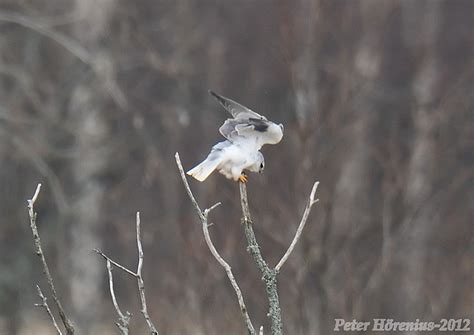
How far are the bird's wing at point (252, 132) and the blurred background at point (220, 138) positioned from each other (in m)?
3.45

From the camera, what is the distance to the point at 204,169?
413 cm

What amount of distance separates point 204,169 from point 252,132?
11.4 inches

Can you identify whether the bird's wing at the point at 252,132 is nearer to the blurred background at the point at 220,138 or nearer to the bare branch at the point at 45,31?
the blurred background at the point at 220,138

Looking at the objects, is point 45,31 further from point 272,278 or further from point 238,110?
point 272,278

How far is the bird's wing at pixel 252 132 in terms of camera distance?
4250mm

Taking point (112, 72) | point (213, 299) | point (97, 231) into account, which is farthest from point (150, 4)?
point (213, 299)

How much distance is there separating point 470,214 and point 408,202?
5.12 feet

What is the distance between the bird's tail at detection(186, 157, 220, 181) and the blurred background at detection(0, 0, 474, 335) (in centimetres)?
360

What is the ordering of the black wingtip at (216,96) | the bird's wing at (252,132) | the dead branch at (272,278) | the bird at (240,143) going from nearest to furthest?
1. the dead branch at (272,278)
2. the black wingtip at (216,96)
3. the bird at (240,143)
4. the bird's wing at (252,132)

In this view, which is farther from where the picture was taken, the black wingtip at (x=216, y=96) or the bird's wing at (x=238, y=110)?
the bird's wing at (x=238, y=110)

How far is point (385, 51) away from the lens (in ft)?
52.6

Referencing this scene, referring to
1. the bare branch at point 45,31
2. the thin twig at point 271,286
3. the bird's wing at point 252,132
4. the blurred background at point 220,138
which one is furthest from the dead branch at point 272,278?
the bare branch at point 45,31

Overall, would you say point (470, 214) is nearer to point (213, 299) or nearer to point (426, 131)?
point (426, 131)

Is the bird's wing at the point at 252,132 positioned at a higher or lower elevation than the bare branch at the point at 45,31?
lower
